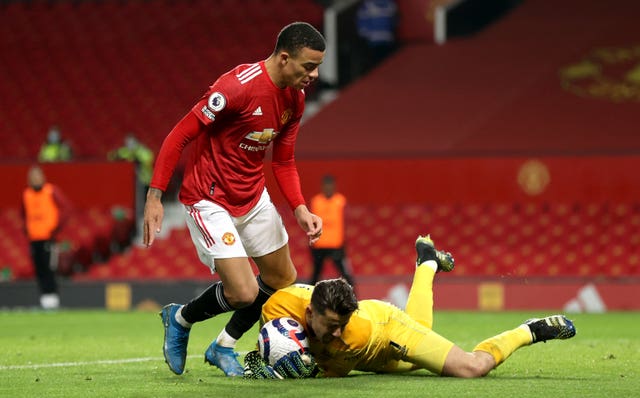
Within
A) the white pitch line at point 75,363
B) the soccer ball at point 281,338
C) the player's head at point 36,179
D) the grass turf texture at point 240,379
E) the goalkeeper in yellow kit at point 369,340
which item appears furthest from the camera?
the player's head at point 36,179

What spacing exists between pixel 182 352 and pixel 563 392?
7.14 feet

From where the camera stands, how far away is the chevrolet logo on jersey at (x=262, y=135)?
6.71m

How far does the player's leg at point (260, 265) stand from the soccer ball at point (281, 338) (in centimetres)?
44

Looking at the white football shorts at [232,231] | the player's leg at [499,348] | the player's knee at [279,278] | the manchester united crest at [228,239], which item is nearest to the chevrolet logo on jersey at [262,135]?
the white football shorts at [232,231]

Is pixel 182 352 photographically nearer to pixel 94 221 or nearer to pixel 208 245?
pixel 208 245

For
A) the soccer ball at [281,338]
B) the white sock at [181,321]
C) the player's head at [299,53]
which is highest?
the player's head at [299,53]

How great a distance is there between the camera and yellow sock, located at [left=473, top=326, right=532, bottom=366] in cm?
666

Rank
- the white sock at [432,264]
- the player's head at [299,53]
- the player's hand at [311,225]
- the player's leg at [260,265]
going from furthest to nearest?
the white sock at [432,264], the player's leg at [260,265], the player's hand at [311,225], the player's head at [299,53]

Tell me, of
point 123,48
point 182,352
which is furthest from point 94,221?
point 182,352

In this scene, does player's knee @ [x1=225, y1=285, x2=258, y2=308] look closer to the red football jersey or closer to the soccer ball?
the soccer ball

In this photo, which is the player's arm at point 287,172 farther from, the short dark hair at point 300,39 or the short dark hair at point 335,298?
the short dark hair at point 335,298

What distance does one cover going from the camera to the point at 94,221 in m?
17.1

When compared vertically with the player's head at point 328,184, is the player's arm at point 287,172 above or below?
above

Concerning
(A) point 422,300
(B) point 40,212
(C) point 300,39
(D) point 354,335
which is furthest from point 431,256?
(B) point 40,212
